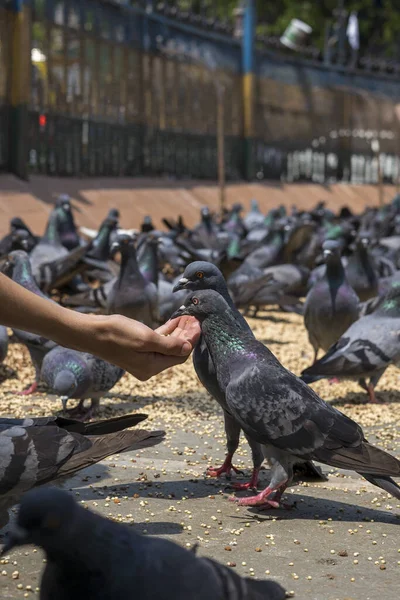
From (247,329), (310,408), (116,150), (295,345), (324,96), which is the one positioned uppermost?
(324,96)

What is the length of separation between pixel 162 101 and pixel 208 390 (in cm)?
1965

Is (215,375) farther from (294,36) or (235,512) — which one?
(294,36)

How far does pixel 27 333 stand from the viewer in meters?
7.63

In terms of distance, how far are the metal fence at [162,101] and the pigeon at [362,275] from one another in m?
9.06

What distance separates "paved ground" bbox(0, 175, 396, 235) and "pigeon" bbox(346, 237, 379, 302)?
6.12 m

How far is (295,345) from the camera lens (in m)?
10.6

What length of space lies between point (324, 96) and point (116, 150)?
14323 mm

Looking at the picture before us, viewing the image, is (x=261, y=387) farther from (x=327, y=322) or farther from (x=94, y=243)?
(x=94, y=243)

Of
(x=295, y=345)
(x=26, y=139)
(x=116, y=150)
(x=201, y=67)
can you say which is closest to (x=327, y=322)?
(x=295, y=345)

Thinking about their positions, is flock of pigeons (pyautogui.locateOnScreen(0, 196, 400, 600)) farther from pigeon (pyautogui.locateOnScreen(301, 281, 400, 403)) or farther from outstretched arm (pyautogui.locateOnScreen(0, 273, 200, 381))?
outstretched arm (pyautogui.locateOnScreen(0, 273, 200, 381))

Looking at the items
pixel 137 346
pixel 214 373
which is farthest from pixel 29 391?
pixel 137 346

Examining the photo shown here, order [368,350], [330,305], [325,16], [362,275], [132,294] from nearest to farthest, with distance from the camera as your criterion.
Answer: [368,350], [330,305], [132,294], [362,275], [325,16]

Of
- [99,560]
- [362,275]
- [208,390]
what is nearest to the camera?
[99,560]

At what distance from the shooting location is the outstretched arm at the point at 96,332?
3682 mm
